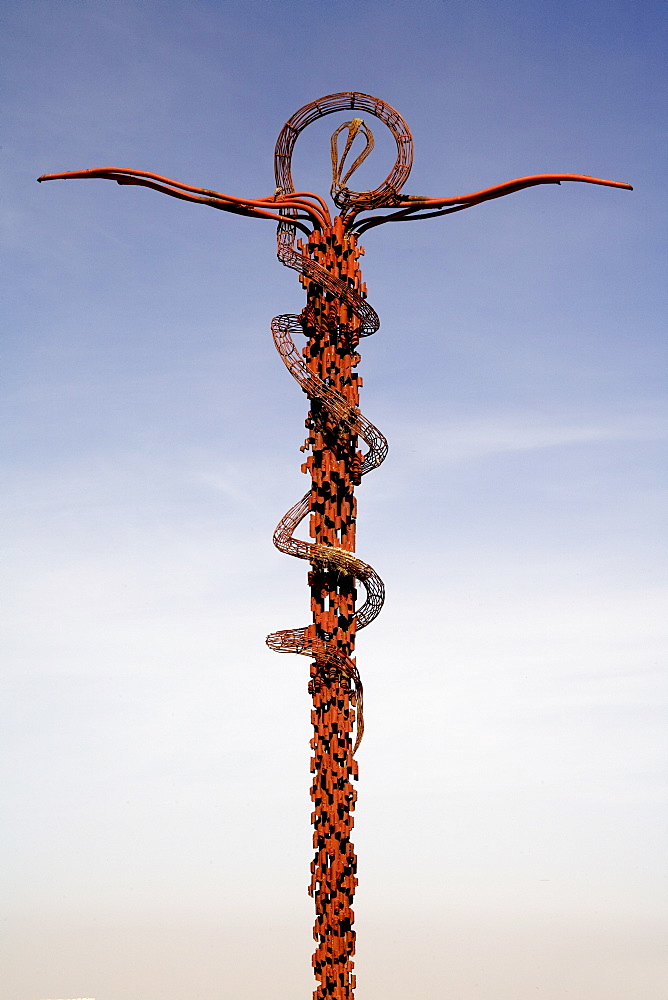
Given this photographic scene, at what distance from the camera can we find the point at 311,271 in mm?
38688

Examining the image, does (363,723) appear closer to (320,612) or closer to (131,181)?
(320,612)

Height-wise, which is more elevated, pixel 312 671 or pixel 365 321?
pixel 365 321

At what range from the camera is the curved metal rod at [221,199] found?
39281mm

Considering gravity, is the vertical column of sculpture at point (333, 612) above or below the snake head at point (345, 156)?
below

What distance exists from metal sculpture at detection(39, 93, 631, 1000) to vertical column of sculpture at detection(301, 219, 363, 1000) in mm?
21

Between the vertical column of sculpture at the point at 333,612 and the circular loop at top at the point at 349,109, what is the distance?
0.75 meters

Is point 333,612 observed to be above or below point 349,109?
below

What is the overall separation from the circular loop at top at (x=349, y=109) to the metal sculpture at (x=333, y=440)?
0.07ft

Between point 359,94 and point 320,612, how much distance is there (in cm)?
1159

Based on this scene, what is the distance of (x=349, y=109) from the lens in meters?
40.6

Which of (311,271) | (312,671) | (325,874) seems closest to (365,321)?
(311,271)

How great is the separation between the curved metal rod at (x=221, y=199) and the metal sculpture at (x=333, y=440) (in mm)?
30

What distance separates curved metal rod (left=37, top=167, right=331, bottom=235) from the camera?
129 ft

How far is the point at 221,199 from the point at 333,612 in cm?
927
